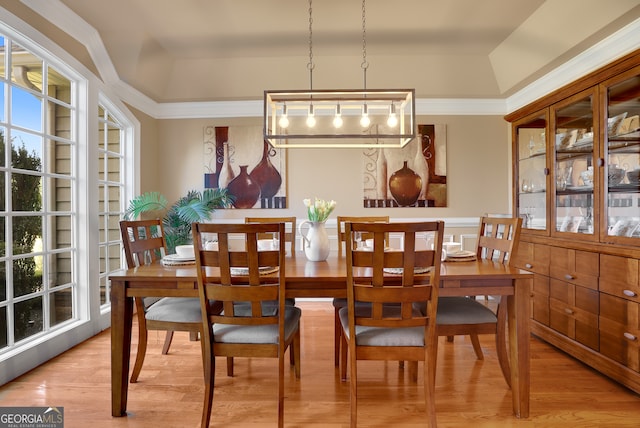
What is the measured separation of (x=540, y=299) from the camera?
2818mm

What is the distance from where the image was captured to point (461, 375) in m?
2.28

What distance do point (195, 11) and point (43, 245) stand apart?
2.07m

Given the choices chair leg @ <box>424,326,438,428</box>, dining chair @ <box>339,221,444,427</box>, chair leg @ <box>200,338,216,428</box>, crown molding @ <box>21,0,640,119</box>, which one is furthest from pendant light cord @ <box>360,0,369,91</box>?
chair leg @ <box>200,338,216,428</box>

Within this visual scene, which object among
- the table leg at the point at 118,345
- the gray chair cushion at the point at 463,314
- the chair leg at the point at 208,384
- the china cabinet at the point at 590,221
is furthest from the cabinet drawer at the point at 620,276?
the table leg at the point at 118,345

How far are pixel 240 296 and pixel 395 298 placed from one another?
2.29ft

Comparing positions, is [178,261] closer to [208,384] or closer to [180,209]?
[208,384]

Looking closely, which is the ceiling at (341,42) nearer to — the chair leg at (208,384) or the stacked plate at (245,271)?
the stacked plate at (245,271)

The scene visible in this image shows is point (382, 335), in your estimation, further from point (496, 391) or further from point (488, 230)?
point (488, 230)

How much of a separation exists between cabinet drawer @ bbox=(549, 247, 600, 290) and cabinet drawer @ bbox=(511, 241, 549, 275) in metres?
0.06

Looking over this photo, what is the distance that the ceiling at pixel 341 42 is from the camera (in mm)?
2723

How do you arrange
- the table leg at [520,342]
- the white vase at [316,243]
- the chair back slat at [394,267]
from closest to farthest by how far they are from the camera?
the chair back slat at [394,267] < the table leg at [520,342] < the white vase at [316,243]

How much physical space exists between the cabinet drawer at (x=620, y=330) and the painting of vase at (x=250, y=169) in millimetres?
2923

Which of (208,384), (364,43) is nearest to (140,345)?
(208,384)

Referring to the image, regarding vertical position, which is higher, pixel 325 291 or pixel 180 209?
pixel 180 209
